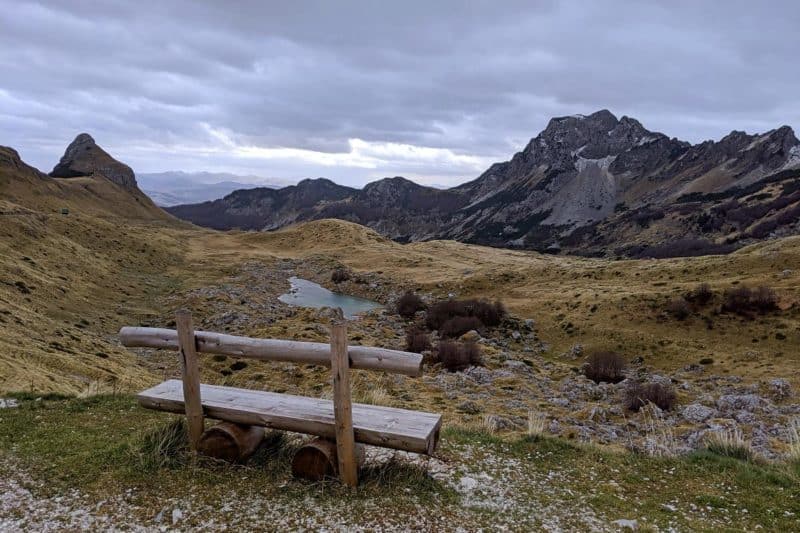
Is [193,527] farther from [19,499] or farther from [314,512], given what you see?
[19,499]

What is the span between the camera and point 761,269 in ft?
140

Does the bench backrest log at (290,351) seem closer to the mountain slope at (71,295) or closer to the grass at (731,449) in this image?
the grass at (731,449)

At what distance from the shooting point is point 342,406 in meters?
7.04

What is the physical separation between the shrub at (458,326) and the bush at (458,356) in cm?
895

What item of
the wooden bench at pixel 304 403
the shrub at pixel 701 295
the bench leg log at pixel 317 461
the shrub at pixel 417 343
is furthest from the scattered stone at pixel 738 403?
the shrub at pixel 701 295

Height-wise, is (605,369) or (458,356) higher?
(458,356)

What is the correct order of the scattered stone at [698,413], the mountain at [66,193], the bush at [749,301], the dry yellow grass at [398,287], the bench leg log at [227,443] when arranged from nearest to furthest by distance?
the bench leg log at [227,443] < the scattered stone at [698,413] < the dry yellow grass at [398,287] < the bush at [749,301] < the mountain at [66,193]

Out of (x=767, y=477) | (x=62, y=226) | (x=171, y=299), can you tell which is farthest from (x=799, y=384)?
(x=62, y=226)

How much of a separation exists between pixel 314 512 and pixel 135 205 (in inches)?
7815

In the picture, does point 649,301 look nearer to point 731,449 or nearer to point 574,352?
point 574,352

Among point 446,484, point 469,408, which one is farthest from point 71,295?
point 446,484

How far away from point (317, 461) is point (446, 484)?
2.23 m

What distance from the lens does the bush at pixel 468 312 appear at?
41469 millimetres

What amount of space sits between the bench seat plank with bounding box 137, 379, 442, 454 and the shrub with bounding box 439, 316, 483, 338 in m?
30.3
